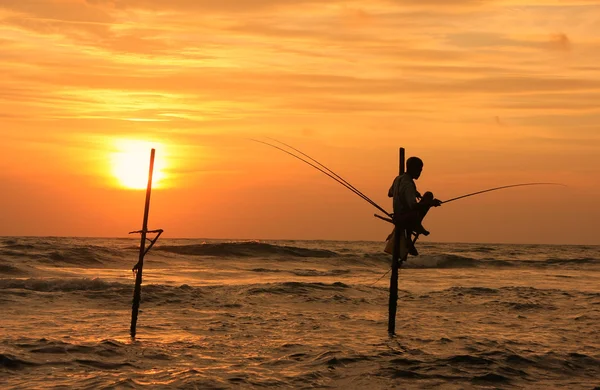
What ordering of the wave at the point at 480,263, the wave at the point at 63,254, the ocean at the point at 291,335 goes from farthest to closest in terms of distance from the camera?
the wave at the point at 480,263
the wave at the point at 63,254
the ocean at the point at 291,335

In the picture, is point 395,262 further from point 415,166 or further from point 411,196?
point 415,166

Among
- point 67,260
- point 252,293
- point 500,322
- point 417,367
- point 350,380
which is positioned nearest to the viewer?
point 350,380

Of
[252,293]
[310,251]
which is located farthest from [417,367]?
[310,251]

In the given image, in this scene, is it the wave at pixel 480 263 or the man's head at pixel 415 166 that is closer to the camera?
the man's head at pixel 415 166

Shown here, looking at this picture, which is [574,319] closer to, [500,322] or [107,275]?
[500,322]

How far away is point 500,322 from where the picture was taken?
61.4 ft

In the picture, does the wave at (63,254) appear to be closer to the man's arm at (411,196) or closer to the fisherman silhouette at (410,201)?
the fisherman silhouette at (410,201)

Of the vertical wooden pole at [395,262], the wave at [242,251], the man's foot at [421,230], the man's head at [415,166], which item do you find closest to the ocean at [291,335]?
the vertical wooden pole at [395,262]

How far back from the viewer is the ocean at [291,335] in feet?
39.0

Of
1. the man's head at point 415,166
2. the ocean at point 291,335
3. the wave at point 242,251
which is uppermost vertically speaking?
the man's head at point 415,166

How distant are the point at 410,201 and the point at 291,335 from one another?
15.1 ft

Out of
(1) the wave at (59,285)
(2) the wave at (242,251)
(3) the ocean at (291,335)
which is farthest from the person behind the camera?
(2) the wave at (242,251)

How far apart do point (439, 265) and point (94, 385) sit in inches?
1484

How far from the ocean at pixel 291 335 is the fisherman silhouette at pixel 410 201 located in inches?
90.0
